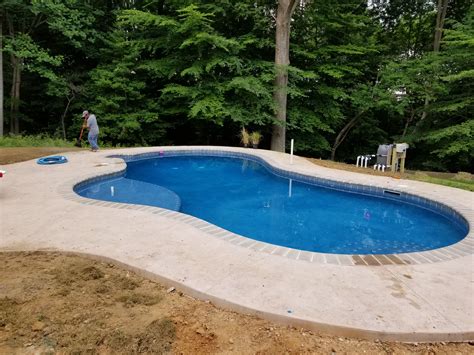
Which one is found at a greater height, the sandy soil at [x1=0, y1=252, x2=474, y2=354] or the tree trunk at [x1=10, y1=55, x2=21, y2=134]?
the tree trunk at [x1=10, y1=55, x2=21, y2=134]

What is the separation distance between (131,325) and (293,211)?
3.69 metres

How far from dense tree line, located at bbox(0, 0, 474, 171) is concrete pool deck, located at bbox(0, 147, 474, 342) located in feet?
22.7

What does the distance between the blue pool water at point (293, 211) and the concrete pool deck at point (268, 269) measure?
693mm

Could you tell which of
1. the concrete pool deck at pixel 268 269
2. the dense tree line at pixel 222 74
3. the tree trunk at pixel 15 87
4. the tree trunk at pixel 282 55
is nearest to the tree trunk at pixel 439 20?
the dense tree line at pixel 222 74

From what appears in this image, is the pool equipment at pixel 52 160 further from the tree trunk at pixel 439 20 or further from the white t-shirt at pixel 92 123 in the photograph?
the tree trunk at pixel 439 20

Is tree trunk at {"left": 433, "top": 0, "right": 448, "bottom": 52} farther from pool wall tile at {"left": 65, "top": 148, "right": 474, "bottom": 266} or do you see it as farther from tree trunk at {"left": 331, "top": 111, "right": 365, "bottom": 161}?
pool wall tile at {"left": 65, "top": 148, "right": 474, "bottom": 266}

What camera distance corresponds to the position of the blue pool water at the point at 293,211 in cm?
412

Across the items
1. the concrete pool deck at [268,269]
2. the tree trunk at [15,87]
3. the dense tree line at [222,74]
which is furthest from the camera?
the tree trunk at [15,87]

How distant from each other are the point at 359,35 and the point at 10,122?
44.4 feet

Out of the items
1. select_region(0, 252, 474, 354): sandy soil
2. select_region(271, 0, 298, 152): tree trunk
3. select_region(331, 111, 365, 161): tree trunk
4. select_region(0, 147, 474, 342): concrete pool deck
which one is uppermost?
select_region(271, 0, 298, 152): tree trunk

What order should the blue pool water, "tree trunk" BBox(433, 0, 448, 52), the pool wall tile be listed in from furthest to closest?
"tree trunk" BBox(433, 0, 448, 52) < the blue pool water < the pool wall tile

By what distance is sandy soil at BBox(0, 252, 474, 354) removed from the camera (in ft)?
5.74

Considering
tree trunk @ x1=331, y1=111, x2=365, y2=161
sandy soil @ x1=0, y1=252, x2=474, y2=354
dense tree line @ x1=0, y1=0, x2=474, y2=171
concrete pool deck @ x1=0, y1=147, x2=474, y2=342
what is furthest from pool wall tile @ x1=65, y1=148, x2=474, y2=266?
tree trunk @ x1=331, y1=111, x2=365, y2=161

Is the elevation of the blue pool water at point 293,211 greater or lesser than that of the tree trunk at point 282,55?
lesser
